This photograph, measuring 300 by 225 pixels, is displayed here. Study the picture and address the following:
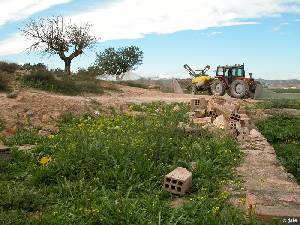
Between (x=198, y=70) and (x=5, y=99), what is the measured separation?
526 inches

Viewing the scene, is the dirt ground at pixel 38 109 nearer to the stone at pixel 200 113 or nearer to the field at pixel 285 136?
the stone at pixel 200 113

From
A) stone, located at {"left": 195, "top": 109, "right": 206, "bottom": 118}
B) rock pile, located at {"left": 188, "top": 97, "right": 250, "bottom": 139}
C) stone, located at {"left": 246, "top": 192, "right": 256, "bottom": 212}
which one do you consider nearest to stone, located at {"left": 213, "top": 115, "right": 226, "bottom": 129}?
rock pile, located at {"left": 188, "top": 97, "right": 250, "bottom": 139}

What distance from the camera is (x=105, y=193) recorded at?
5.43 m

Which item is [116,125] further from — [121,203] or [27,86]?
[27,86]

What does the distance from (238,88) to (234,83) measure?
11.6 inches

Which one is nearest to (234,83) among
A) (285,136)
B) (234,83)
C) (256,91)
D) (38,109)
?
(234,83)

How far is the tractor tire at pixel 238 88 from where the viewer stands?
69.5ft

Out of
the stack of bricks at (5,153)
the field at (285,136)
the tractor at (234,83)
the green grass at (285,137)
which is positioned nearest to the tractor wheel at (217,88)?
the tractor at (234,83)

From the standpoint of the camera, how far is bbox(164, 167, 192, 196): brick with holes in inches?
223

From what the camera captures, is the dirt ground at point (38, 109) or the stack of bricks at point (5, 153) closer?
the stack of bricks at point (5, 153)

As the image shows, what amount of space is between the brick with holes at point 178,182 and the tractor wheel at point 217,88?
1625 centimetres

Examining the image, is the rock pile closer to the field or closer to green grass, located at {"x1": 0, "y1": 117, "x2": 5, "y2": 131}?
the field

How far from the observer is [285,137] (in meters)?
12.1

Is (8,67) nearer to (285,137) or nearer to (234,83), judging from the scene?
(234,83)
